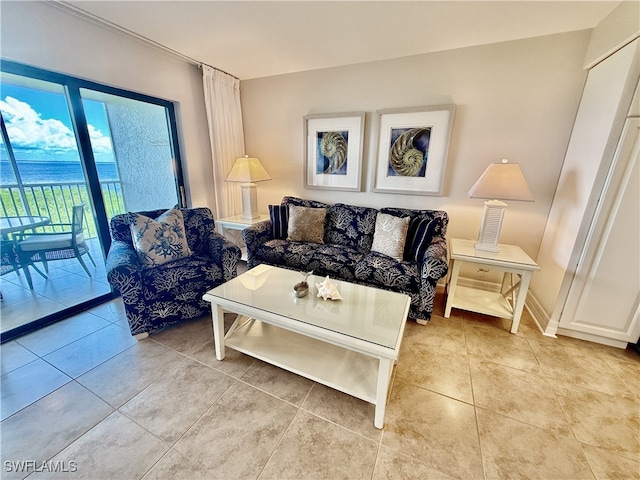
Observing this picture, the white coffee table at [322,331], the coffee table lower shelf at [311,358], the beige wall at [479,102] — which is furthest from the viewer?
the beige wall at [479,102]

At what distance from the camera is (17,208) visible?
6.68 feet

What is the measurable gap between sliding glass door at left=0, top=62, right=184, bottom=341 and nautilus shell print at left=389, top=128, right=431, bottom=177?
2.50m

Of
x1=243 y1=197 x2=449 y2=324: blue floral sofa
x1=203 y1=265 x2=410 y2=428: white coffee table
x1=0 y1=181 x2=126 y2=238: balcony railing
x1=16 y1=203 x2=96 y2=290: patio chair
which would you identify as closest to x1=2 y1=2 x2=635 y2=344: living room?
x1=243 y1=197 x2=449 y2=324: blue floral sofa

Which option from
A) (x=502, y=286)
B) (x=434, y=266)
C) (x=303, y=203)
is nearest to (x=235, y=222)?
(x=303, y=203)

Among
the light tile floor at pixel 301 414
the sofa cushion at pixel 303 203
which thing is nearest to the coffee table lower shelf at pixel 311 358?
the light tile floor at pixel 301 414

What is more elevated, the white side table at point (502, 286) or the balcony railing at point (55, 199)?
the balcony railing at point (55, 199)

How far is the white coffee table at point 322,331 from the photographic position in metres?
1.31

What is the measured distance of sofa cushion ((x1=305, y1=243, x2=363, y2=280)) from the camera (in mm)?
2354

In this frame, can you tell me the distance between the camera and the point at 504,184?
2008 millimetres

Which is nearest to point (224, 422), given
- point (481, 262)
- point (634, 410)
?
point (481, 262)

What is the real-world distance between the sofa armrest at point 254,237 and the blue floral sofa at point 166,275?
1.08ft

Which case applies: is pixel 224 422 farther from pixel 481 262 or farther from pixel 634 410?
pixel 634 410

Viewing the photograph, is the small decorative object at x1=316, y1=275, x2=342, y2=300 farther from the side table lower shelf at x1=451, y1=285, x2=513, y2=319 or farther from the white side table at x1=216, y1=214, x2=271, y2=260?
the white side table at x1=216, y1=214, x2=271, y2=260

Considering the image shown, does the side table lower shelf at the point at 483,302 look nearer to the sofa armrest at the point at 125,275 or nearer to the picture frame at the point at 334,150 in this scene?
the picture frame at the point at 334,150
